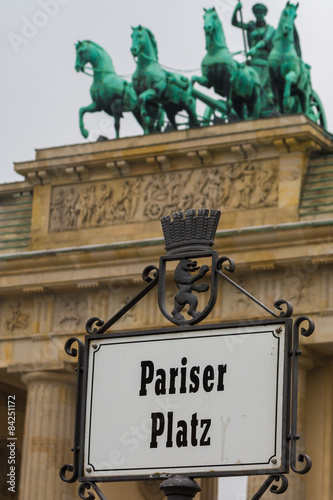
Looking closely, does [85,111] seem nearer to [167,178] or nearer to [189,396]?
[167,178]

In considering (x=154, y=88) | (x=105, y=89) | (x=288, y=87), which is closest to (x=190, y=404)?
(x=288, y=87)

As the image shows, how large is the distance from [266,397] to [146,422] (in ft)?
1.02

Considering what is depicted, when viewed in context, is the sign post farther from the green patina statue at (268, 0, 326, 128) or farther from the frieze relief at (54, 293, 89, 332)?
the frieze relief at (54, 293, 89, 332)

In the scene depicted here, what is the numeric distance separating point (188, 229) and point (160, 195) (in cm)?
3398

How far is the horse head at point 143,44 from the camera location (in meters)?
37.8

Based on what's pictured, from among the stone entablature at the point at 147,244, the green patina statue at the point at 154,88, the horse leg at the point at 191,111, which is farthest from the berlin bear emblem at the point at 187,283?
the horse leg at the point at 191,111

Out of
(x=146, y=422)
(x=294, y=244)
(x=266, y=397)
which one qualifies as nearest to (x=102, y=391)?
(x=146, y=422)

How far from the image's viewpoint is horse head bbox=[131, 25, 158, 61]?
3775cm

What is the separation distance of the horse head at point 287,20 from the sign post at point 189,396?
3381 cm

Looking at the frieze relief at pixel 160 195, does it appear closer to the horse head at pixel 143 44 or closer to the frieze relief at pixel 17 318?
the frieze relief at pixel 17 318

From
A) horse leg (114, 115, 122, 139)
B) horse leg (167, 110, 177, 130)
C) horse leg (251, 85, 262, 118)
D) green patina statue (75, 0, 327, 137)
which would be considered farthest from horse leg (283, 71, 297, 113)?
horse leg (114, 115, 122, 139)

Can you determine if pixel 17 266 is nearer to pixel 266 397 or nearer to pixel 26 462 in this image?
pixel 26 462

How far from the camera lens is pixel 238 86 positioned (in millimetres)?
35875

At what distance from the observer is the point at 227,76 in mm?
36156
